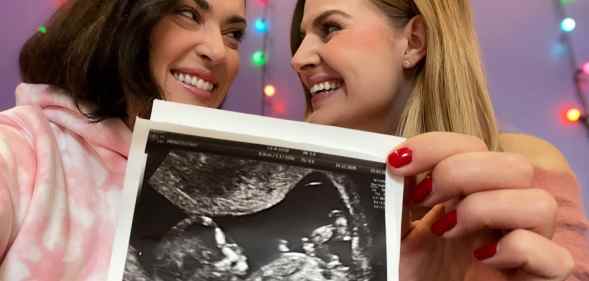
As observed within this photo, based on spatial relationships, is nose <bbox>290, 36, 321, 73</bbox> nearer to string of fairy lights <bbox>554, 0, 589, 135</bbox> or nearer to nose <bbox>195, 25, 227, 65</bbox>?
nose <bbox>195, 25, 227, 65</bbox>

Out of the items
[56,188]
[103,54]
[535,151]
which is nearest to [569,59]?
[535,151]

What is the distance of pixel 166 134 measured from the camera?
52 centimetres

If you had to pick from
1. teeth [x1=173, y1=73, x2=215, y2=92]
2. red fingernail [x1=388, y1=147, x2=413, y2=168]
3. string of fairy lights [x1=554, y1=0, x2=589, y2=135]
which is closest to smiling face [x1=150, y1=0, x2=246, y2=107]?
teeth [x1=173, y1=73, x2=215, y2=92]

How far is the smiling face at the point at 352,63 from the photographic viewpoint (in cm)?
87

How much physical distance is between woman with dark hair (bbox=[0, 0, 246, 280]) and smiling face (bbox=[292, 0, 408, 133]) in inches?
5.8

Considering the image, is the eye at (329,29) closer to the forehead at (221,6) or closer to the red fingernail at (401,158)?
the forehead at (221,6)

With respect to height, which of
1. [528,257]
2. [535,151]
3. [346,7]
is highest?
[346,7]

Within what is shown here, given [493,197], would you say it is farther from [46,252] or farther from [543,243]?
[46,252]

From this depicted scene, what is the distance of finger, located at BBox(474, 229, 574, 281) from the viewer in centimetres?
49

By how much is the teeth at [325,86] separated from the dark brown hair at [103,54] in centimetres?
25

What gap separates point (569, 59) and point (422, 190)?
Result: 1.13 meters

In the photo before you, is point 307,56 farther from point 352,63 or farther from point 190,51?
point 190,51

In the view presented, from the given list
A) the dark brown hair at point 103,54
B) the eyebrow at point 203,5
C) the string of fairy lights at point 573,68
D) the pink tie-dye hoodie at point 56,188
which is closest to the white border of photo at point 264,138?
the pink tie-dye hoodie at point 56,188

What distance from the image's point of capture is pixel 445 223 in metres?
0.54
